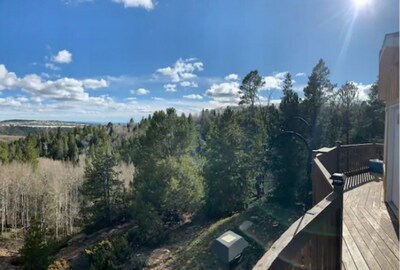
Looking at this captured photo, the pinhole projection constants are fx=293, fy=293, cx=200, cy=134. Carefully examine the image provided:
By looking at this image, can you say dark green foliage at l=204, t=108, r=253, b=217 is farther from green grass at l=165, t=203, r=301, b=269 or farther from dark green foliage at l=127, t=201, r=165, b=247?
dark green foliage at l=127, t=201, r=165, b=247

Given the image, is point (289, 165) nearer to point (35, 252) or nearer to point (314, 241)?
point (35, 252)

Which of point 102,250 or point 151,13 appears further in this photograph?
point 102,250

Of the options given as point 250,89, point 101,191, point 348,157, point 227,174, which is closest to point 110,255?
point 227,174

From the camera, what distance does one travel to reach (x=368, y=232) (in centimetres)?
367

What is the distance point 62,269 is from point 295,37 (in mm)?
14090

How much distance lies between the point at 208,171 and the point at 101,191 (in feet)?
28.4

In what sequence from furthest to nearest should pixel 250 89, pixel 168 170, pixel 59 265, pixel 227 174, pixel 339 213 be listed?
1. pixel 250 89
2. pixel 168 170
3. pixel 227 174
4. pixel 59 265
5. pixel 339 213

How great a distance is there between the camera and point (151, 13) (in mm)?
11625

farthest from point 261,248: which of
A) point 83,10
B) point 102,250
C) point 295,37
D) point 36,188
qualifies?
point 36,188

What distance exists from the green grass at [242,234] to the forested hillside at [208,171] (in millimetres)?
657

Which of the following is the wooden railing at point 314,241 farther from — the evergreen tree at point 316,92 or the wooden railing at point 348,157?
the evergreen tree at point 316,92

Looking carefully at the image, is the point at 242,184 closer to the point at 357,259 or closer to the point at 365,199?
the point at 365,199

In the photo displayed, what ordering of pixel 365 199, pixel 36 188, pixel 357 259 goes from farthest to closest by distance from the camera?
1. pixel 36 188
2. pixel 365 199
3. pixel 357 259

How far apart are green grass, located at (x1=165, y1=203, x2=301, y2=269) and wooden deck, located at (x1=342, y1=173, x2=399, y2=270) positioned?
6.21 metres
